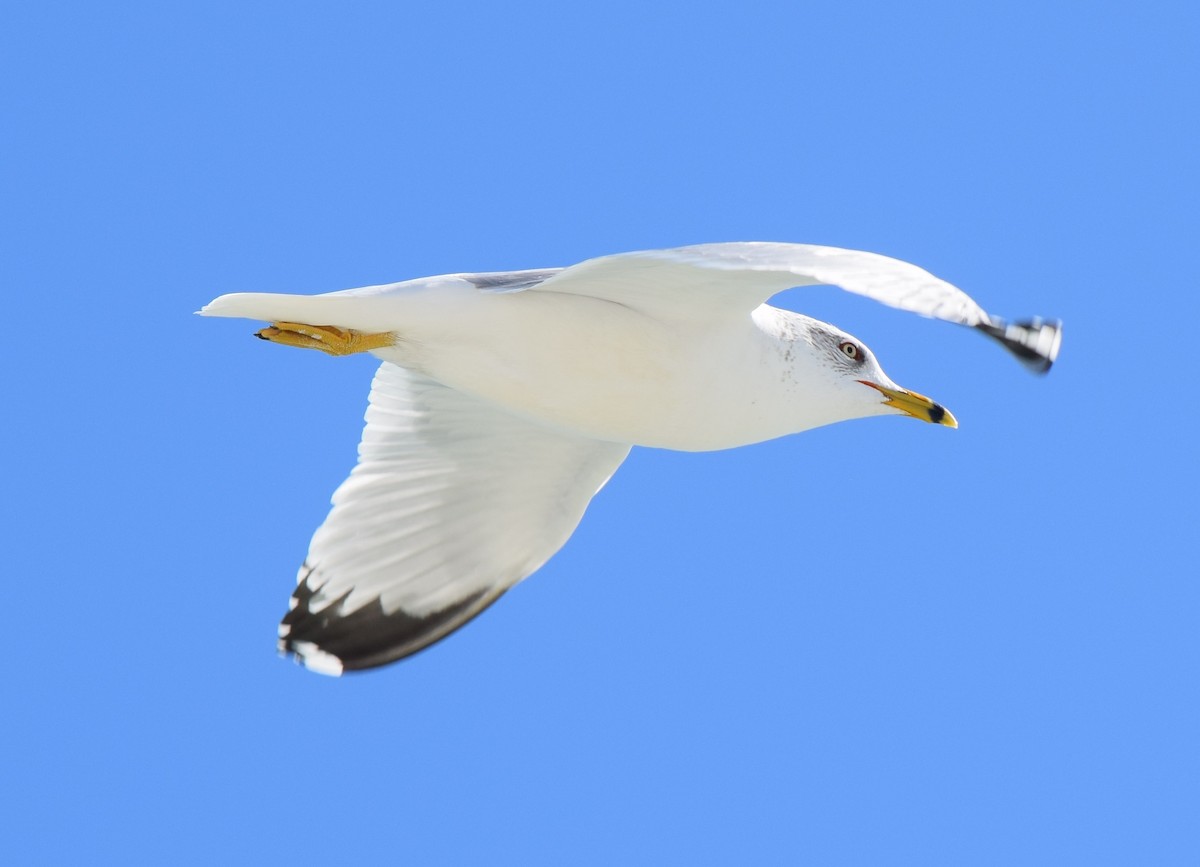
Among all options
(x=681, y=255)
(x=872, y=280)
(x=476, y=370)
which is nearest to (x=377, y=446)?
(x=476, y=370)

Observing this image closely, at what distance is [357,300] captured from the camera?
536 cm

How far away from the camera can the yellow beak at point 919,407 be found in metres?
6.06

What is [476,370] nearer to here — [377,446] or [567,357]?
[567,357]

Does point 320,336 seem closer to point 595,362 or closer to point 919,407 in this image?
point 595,362

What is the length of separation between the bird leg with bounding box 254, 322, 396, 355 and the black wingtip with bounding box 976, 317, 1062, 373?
6.53ft

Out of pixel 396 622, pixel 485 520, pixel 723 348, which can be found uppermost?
pixel 723 348

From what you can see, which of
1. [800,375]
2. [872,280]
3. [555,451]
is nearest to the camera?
[872,280]

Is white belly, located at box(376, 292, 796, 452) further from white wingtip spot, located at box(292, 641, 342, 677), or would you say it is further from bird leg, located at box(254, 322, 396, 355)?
white wingtip spot, located at box(292, 641, 342, 677)

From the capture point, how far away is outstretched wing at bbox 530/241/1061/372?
14.4 feet

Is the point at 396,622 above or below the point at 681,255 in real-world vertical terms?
below

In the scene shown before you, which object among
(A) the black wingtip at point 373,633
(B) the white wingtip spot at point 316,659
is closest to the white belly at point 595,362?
(A) the black wingtip at point 373,633

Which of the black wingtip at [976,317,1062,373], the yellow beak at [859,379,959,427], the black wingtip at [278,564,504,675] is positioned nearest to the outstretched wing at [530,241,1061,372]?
the black wingtip at [976,317,1062,373]

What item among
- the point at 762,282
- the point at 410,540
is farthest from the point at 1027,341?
the point at 410,540

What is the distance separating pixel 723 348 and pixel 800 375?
0.35m
